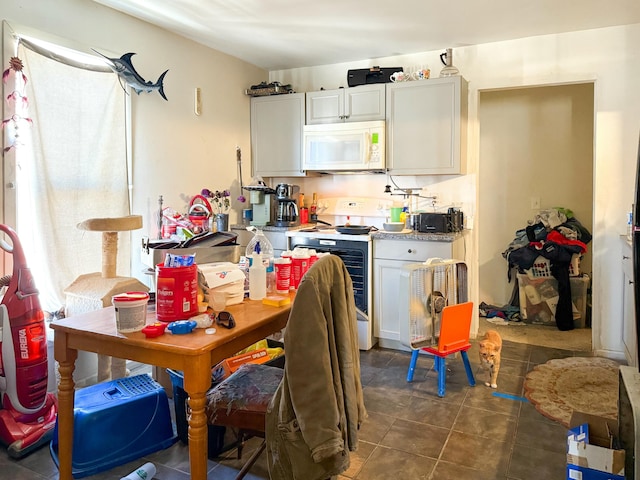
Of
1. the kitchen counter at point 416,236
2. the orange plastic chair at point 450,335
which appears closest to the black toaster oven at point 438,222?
the kitchen counter at point 416,236

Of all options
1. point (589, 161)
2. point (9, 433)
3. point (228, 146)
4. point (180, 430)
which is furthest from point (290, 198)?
point (589, 161)

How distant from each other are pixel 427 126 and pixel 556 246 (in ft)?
5.71

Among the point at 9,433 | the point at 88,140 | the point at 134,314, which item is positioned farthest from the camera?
the point at 88,140

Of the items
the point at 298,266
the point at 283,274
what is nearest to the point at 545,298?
the point at 298,266

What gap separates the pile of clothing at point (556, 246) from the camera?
4.32 metres

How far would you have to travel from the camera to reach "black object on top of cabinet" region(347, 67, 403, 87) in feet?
12.8

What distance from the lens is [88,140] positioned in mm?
2953

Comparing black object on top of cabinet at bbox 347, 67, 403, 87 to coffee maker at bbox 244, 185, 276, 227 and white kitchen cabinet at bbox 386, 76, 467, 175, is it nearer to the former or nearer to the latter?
white kitchen cabinet at bbox 386, 76, 467, 175

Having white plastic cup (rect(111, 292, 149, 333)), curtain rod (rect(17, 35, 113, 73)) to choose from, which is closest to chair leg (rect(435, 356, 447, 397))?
white plastic cup (rect(111, 292, 149, 333))

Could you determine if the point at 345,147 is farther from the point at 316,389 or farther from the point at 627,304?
the point at 316,389

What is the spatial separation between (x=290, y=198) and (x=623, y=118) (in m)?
2.59

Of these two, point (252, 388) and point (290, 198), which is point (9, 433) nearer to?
point (252, 388)

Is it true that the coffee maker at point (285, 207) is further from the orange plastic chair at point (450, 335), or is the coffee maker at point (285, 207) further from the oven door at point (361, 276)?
the orange plastic chair at point (450, 335)

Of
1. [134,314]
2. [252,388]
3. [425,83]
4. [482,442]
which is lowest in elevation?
[482,442]
